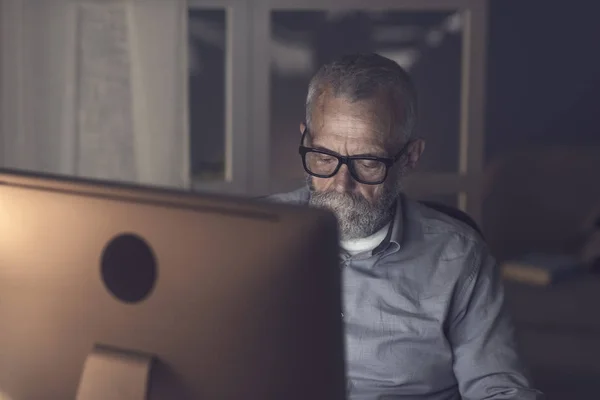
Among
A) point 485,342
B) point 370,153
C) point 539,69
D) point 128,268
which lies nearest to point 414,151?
point 370,153

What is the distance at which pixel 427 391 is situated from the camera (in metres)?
1.56

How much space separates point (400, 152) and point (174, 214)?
0.96 meters

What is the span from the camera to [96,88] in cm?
256

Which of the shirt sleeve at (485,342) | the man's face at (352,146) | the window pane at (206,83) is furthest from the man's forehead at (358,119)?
the window pane at (206,83)

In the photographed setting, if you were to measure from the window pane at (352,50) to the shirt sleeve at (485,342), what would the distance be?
2.22m

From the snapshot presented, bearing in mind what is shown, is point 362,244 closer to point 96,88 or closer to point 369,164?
point 369,164

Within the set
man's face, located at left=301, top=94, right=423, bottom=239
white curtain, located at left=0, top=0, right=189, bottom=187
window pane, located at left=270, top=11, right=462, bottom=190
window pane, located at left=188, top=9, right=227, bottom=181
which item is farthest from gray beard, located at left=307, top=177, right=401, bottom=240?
window pane, located at left=270, top=11, right=462, bottom=190

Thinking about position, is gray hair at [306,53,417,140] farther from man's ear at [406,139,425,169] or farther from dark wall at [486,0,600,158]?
dark wall at [486,0,600,158]

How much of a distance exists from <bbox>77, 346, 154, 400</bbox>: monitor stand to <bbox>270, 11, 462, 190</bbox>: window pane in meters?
2.95

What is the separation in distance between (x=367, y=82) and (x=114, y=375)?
95 cm

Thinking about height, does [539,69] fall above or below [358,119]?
above

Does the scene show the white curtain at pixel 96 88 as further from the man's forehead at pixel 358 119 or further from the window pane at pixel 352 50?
the window pane at pixel 352 50

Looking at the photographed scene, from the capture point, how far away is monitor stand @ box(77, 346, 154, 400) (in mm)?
776

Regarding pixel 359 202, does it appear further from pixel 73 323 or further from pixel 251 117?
pixel 251 117
